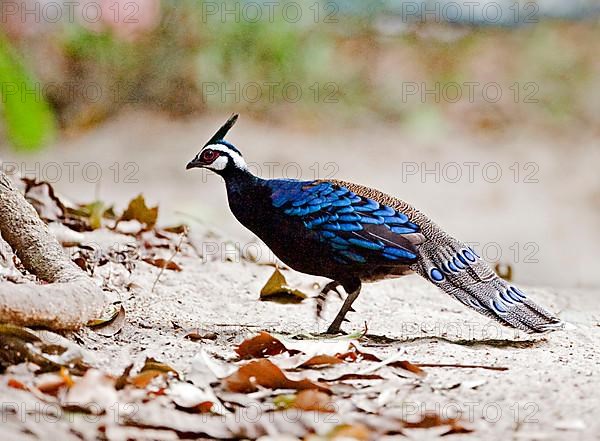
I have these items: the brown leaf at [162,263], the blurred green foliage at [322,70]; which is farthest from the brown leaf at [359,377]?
the blurred green foliage at [322,70]

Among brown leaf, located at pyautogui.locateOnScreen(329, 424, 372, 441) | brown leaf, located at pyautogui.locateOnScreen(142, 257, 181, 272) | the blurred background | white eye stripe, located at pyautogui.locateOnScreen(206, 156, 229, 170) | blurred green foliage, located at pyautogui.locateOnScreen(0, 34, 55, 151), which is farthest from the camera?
the blurred background

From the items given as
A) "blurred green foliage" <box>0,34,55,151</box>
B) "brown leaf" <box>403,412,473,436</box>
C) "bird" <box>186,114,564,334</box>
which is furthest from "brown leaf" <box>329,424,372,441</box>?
"blurred green foliage" <box>0,34,55,151</box>

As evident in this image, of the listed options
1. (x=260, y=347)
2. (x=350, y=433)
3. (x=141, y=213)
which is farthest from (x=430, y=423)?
(x=141, y=213)

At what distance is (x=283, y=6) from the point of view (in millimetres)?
9250

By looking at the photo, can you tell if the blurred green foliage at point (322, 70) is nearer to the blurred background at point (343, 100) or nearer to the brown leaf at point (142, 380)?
the blurred background at point (343, 100)

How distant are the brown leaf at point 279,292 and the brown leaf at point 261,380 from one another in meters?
1.31

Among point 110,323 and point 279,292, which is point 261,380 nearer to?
point 110,323

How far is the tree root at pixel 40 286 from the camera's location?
2428 millimetres

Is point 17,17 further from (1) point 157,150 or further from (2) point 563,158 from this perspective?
(2) point 563,158

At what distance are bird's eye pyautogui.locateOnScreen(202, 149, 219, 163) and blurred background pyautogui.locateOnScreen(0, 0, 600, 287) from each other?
375 centimetres

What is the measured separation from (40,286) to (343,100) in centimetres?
700

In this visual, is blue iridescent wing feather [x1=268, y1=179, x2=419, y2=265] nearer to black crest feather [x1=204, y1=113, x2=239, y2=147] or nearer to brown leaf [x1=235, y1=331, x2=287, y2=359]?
black crest feather [x1=204, y1=113, x2=239, y2=147]

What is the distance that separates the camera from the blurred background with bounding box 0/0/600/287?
7742 millimetres

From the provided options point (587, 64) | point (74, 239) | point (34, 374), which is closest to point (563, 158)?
point (587, 64)
